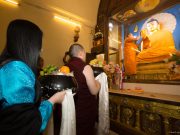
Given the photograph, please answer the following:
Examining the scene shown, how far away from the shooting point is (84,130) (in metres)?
1.76

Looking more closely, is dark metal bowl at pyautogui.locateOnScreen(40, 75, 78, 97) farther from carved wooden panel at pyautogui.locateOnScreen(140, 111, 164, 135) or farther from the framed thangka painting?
the framed thangka painting

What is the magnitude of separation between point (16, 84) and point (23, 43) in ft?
0.83

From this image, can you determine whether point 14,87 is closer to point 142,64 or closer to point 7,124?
point 7,124

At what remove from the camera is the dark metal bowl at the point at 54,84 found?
107 centimetres

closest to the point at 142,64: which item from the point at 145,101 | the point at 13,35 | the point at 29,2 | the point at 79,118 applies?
the point at 145,101

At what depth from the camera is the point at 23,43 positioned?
32.4 inches

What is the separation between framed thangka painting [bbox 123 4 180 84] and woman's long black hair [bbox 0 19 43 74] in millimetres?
2121

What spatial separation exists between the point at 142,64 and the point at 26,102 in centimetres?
249

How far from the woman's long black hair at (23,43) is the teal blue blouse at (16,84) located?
0.07 m

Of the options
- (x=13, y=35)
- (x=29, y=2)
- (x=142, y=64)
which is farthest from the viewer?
(x=29, y=2)

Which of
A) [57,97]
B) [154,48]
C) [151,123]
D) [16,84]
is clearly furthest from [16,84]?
[154,48]

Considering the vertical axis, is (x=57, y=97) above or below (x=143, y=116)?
above

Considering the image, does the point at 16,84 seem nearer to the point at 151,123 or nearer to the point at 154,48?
the point at 151,123

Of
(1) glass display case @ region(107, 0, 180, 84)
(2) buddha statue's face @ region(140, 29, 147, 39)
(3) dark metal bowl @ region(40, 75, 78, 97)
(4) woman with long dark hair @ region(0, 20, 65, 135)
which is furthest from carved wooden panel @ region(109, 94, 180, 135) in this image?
(4) woman with long dark hair @ region(0, 20, 65, 135)
